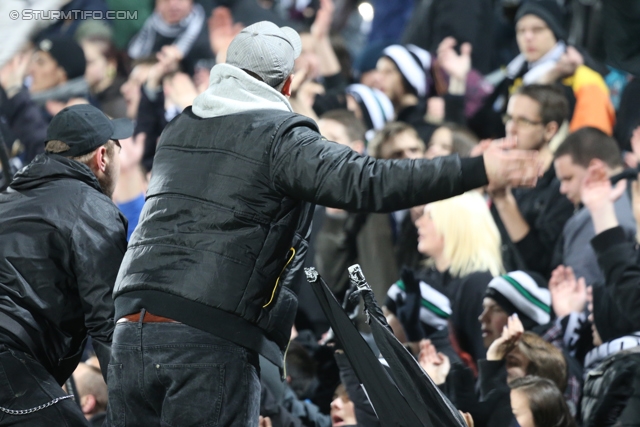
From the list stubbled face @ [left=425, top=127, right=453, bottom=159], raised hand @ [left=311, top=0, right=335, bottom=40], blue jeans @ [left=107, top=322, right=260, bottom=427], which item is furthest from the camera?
raised hand @ [left=311, top=0, right=335, bottom=40]

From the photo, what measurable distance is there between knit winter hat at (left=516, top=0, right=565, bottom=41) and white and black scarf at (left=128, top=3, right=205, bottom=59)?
3131mm

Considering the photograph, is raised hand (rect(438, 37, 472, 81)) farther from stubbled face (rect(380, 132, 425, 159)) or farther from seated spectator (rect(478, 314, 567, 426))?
seated spectator (rect(478, 314, 567, 426))

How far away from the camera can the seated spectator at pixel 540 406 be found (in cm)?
475

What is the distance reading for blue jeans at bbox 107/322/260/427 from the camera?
3.65 m

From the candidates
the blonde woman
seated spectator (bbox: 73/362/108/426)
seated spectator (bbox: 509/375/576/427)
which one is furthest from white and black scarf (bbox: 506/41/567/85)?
seated spectator (bbox: 73/362/108/426)

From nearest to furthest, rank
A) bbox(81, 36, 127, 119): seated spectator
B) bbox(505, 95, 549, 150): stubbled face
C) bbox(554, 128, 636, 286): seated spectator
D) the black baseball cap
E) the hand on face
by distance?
the hand on face → the black baseball cap → bbox(554, 128, 636, 286): seated spectator → bbox(505, 95, 549, 150): stubbled face → bbox(81, 36, 127, 119): seated spectator

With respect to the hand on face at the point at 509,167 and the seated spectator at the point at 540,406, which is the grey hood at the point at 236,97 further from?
the seated spectator at the point at 540,406

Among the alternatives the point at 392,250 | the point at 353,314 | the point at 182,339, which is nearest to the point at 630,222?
the point at 392,250

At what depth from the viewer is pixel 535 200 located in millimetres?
6941

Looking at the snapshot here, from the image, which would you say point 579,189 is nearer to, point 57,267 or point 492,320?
point 492,320

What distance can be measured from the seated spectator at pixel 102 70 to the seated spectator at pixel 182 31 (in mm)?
358

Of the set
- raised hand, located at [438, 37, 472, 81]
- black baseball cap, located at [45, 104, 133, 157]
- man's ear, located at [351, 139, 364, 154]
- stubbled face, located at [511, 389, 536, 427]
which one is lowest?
stubbled face, located at [511, 389, 536, 427]

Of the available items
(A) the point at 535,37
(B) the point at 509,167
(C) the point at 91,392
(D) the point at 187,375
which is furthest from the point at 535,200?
(D) the point at 187,375

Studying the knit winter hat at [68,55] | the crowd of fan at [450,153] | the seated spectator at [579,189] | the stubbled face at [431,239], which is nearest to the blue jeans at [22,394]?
the crowd of fan at [450,153]
